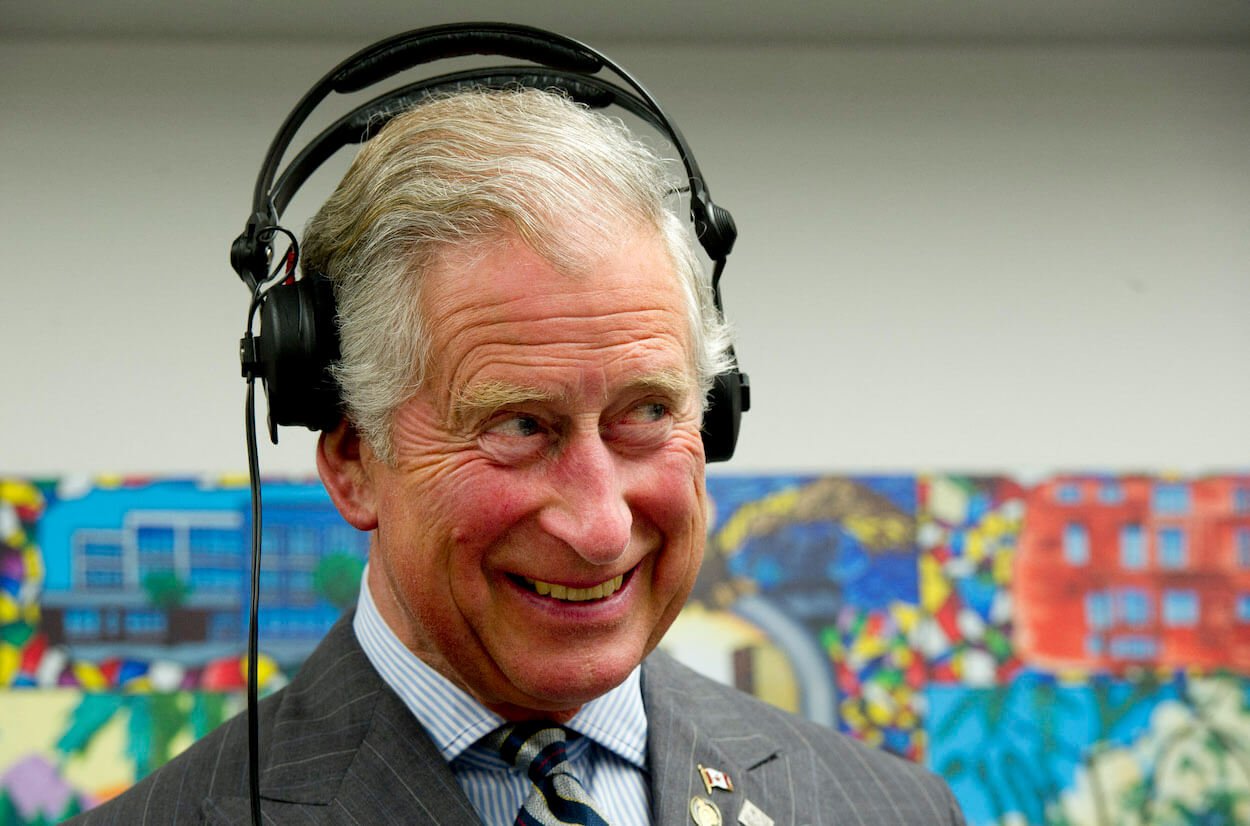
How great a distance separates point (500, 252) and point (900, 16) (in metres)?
1.51

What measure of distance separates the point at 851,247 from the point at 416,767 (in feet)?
5.09

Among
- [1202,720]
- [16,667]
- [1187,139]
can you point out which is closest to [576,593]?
[16,667]

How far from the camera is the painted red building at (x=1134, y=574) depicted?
2314 millimetres

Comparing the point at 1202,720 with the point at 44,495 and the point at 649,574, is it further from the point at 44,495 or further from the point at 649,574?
the point at 44,495

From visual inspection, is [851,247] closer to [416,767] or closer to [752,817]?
[752,817]

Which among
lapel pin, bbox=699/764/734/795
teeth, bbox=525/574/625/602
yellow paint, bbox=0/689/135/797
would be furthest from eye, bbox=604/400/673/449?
yellow paint, bbox=0/689/135/797

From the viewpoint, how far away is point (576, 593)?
1030 mm

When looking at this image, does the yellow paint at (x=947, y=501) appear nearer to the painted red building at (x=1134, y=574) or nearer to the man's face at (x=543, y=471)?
the painted red building at (x=1134, y=574)

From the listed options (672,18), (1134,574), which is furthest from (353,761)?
(1134,574)

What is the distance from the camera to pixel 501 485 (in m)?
1.00

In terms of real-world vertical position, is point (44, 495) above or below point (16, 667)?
above

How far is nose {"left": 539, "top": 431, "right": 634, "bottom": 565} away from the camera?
0.97m

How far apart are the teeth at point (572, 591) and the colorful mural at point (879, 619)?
122cm

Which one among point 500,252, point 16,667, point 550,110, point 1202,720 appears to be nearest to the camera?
point 500,252
